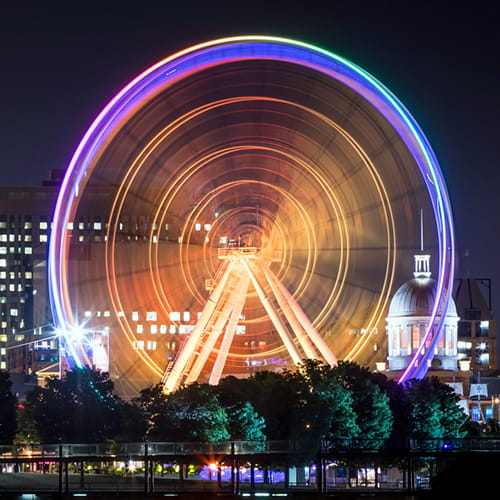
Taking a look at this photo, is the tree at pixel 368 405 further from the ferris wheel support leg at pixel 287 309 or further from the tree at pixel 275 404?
the ferris wheel support leg at pixel 287 309

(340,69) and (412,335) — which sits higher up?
(340,69)

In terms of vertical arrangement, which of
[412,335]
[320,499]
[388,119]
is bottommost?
[320,499]

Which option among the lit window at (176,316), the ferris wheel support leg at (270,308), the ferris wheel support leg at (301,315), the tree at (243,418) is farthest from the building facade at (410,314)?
the ferris wheel support leg at (301,315)

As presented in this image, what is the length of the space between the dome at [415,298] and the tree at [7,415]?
63295 mm

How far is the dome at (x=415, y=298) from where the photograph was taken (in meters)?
152

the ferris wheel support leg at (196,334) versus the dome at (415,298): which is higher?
the dome at (415,298)

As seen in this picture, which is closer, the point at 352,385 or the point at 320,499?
the point at 320,499

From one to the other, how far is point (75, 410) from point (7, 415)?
4.68m

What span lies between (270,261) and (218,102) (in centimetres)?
934

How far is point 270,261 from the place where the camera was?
85500 mm

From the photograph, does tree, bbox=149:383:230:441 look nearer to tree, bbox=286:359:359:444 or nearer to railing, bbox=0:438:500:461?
tree, bbox=286:359:359:444

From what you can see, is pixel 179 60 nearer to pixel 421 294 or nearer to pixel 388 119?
pixel 388 119

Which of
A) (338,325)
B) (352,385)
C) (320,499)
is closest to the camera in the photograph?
(320,499)

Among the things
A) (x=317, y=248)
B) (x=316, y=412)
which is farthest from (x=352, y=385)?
(x=317, y=248)
